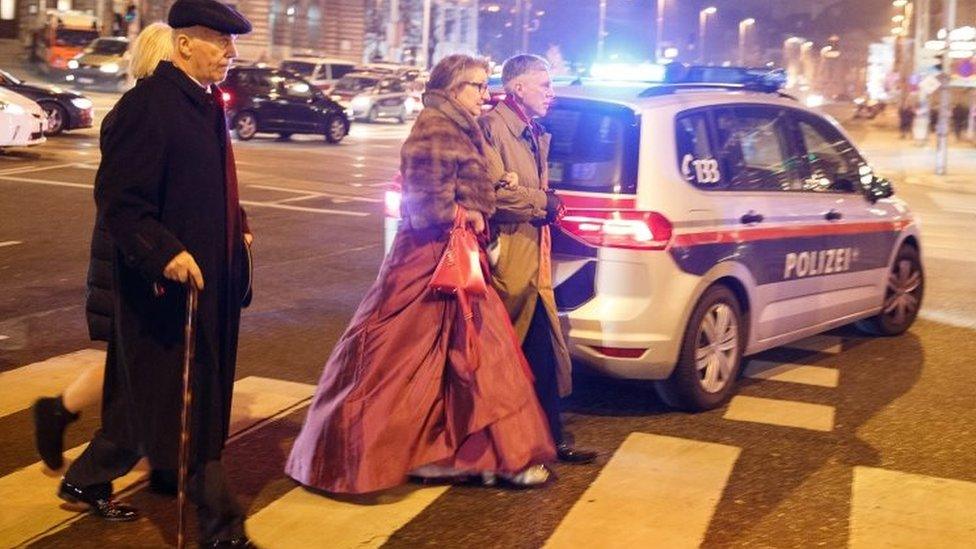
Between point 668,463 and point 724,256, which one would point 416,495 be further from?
point 724,256

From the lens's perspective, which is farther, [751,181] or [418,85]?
[418,85]

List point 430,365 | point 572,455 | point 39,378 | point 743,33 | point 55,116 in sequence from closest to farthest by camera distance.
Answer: point 430,365 < point 572,455 < point 39,378 < point 55,116 < point 743,33

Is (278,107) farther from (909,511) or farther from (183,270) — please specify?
(183,270)

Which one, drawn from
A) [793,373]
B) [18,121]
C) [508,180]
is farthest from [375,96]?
[508,180]

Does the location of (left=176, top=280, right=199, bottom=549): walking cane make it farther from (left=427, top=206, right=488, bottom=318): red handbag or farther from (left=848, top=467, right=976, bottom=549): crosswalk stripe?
(left=848, top=467, right=976, bottom=549): crosswalk stripe

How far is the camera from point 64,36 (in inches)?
1972

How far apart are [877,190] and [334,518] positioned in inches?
199

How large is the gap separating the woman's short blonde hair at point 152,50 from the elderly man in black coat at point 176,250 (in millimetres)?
35

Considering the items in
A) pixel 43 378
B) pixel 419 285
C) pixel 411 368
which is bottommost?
pixel 43 378

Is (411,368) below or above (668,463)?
above

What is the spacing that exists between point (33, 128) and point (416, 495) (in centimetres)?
1677

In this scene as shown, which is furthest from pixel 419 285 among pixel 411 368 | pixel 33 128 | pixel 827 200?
pixel 33 128

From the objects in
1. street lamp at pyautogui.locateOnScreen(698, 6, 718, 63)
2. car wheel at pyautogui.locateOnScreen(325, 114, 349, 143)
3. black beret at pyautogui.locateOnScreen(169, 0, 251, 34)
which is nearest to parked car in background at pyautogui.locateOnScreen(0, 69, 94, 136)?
car wheel at pyautogui.locateOnScreen(325, 114, 349, 143)

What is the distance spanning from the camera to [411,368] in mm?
5344
